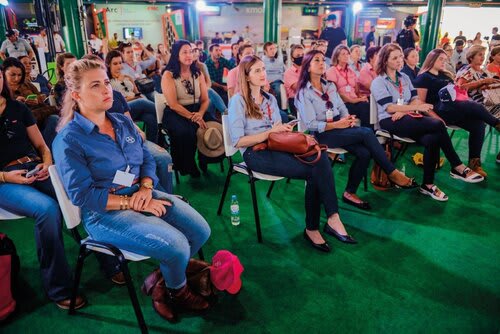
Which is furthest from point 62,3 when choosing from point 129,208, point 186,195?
point 129,208

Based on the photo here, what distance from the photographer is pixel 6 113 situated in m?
2.26

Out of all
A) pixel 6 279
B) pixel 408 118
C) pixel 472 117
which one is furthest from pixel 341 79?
pixel 6 279

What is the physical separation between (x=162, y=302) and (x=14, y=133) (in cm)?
141

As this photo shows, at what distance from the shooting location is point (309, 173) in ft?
8.62

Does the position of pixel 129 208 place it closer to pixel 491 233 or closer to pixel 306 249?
pixel 306 249

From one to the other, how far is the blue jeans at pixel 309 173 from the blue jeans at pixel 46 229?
1350mm

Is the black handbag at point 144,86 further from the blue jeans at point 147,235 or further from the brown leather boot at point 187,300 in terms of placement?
the brown leather boot at point 187,300

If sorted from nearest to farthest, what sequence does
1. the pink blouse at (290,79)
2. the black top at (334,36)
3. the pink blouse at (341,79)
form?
the pink blouse at (341,79) < the pink blouse at (290,79) < the black top at (334,36)

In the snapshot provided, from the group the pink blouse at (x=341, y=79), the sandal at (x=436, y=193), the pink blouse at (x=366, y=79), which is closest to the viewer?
the sandal at (x=436, y=193)

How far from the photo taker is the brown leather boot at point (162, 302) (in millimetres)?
1990

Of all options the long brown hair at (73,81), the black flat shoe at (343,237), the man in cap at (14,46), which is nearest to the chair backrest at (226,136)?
the black flat shoe at (343,237)

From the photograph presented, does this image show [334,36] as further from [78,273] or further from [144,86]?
[78,273]

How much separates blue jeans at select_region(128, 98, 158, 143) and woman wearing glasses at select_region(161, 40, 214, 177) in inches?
27.0

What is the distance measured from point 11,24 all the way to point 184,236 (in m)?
14.1
